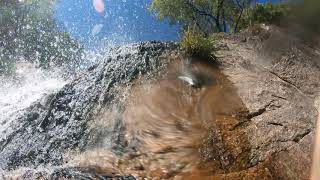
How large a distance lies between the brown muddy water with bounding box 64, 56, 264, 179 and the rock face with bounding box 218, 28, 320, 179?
305 millimetres

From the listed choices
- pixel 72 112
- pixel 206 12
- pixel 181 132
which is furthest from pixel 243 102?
pixel 206 12

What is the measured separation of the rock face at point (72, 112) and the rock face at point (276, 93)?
7.16 ft

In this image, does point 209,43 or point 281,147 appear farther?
point 209,43

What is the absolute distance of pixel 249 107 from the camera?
7.96m

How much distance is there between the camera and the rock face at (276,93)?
638cm

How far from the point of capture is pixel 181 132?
710 centimetres

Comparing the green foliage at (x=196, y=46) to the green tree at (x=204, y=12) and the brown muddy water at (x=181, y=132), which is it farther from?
the green tree at (x=204, y=12)

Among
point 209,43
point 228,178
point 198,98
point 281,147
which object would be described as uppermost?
point 209,43

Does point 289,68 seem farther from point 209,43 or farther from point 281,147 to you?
point 281,147

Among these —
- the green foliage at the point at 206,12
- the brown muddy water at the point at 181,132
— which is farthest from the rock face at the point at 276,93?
the green foliage at the point at 206,12

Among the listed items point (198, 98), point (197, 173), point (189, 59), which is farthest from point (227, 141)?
point (189, 59)

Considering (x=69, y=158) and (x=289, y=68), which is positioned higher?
(x=289, y=68)

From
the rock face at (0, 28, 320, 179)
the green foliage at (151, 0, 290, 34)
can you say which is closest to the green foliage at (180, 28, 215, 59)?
the rock face at (0, 28, 320, 179)

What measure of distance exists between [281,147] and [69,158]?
3832 millimetres
